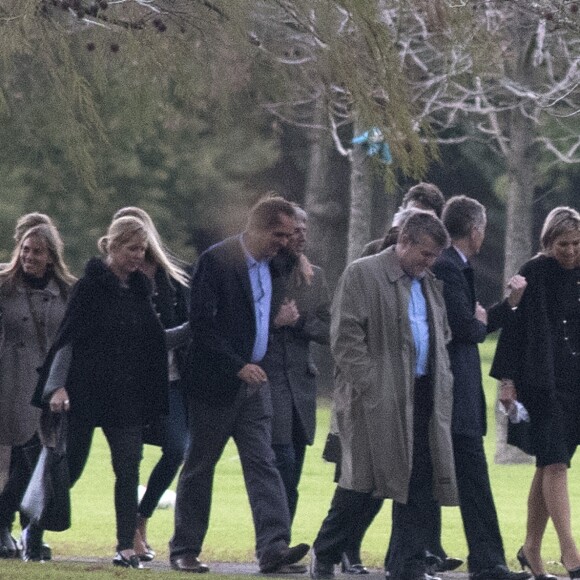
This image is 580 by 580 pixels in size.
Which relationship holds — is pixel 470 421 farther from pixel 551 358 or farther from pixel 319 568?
pixel 319 568

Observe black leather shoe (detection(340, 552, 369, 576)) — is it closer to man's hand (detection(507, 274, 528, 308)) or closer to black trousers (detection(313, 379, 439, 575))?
black trousers (detection(313, 379, 439, 575))

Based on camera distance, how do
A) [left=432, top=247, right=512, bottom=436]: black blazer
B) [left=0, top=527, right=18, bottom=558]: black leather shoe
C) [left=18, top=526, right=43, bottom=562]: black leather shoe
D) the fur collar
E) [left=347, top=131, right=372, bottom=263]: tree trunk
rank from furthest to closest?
[left=347, top=131, right=372, bottom=263]: tree trunk → [left=0, top=527, right=18, bottom=558]: black leather shoe → [left=18, top=526, right=43, bottom=562]: black leather shoe → the fur collar → [left=432, top=247, right=512, bottom=436]: black blazer

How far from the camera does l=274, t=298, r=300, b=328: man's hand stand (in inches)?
367

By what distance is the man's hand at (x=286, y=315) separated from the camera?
30.6ft

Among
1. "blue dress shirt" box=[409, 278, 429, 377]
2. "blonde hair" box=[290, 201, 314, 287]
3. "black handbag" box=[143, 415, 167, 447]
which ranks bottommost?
"black handbag" box=[143, 415, 167, 447]

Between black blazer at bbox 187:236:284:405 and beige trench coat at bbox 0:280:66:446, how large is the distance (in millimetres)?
1181

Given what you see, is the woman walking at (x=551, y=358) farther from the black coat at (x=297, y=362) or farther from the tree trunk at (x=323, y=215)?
the tree trunk at (x=323, y=215)

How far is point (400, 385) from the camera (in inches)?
324

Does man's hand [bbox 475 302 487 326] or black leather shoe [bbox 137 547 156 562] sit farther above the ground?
man's hand [bbox 475 302 487 326]

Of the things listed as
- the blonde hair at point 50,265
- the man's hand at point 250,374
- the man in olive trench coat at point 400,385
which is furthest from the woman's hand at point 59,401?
the man in olive trench coat at point 400,385

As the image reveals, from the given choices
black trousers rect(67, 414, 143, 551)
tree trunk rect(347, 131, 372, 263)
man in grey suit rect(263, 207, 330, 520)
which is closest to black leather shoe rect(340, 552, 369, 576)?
man in grey suit rect(263, 207, 330, 520)

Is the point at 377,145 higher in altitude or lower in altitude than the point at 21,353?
higher

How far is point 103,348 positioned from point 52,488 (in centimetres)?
71

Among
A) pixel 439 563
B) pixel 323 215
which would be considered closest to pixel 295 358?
pixel 439 563
